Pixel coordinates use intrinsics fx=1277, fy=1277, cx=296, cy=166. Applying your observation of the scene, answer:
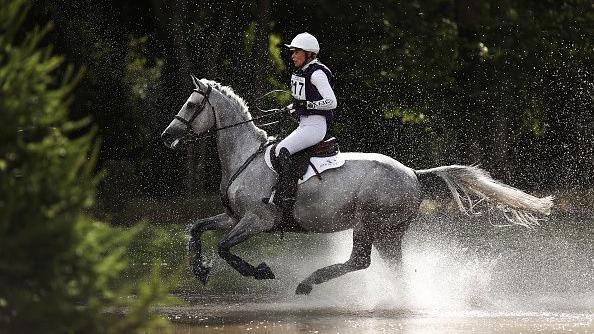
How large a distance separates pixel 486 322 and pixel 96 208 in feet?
48.8

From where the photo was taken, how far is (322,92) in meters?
11.9

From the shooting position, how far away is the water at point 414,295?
33.1 feet

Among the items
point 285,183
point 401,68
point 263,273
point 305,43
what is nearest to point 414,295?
point 263,273

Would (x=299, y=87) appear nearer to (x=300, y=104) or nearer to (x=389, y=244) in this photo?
(x=300, y=104)

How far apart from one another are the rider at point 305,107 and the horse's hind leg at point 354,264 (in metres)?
0.76

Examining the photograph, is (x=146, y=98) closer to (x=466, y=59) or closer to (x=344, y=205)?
(x=466, y=59)

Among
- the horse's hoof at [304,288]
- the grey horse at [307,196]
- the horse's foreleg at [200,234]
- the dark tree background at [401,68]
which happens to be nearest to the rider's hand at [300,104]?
the grey horse at [307,196]

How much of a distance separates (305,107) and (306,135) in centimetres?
27

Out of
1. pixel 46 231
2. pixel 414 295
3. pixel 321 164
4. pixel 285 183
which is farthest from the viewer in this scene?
pixel 414 295

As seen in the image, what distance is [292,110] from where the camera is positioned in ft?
40.0

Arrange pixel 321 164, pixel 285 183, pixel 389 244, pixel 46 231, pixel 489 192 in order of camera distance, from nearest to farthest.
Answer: pixel 46 231
pixel 285 183
pixel 321 164
pixel 389 244
pixel 489 192

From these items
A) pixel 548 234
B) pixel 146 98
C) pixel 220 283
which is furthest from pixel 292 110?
pixel 146 98

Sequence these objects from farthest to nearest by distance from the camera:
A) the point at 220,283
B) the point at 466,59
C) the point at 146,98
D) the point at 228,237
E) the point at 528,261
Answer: the point at 466,59 < the point at 146,98 < the point at 528,261 < the point at 220,283 < the point at 228,237

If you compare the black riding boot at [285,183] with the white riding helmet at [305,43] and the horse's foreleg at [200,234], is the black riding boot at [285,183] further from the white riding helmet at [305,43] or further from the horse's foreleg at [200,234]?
the white riding helmet at [305,43]
